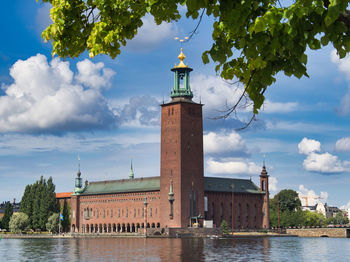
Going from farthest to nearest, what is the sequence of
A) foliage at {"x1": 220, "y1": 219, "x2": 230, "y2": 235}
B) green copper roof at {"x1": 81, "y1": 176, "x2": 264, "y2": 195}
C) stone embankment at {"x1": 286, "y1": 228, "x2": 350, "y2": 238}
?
green copper roof at {"x1": 81, "y1": 176, "x2": 264, "y2": 195} < stone embankment at {"x1": 286, "y1": 228, "x2": 350, "y2": 238} < foliage at {"x1": 220, "y1": 219, "x2": 230, "y2": 235}

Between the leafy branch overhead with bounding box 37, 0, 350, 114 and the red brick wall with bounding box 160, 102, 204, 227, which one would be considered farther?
the red brick wall with bounding box 160, 102, 204, 227

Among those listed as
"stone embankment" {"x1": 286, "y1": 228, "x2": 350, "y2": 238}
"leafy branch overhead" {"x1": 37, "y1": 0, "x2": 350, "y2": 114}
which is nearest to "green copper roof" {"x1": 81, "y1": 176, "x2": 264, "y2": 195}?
"stone embankment" {"x1": 286, "y1": 228, "x2": 350, "y2": 238}

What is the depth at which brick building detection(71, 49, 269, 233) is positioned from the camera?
91.9m

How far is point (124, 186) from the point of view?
107875 millimetres

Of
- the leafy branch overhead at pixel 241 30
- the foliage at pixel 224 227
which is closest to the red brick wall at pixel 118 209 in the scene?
the foliage at pixel 224 227

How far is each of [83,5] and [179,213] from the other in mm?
84671

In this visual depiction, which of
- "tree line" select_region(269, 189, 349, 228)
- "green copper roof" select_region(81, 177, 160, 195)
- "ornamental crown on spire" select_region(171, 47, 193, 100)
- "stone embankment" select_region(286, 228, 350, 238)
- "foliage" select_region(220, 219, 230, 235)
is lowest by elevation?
"stone embankment" select_region(286, 228, 350, 238)

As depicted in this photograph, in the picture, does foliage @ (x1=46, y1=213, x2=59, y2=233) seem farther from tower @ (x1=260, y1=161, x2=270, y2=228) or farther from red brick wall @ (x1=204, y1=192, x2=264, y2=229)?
tower @ (x1=260, y1=161, x2=270, y2=228)

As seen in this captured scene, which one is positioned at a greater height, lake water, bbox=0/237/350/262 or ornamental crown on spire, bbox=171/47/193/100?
ornamental crown on spire, bbox=171/47/193/100

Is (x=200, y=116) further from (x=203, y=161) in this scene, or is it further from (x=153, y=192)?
(x=153, y=192)

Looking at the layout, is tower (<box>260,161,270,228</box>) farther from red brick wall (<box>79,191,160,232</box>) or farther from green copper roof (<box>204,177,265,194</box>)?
red brick wall (<box>79,191,160,232</box>)

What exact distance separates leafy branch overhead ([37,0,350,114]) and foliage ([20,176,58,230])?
100 metres

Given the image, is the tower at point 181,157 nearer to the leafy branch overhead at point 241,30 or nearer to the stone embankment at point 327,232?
the stone embankment at point 327,232

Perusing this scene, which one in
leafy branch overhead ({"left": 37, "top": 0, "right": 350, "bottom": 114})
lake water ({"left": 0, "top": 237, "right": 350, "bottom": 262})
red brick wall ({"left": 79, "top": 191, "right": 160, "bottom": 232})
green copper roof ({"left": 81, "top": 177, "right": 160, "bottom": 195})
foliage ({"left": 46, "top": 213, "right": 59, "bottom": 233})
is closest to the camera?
leafy branch overhead ({"left": 37, "top": 0, "right": 350, "bottom": 114})
